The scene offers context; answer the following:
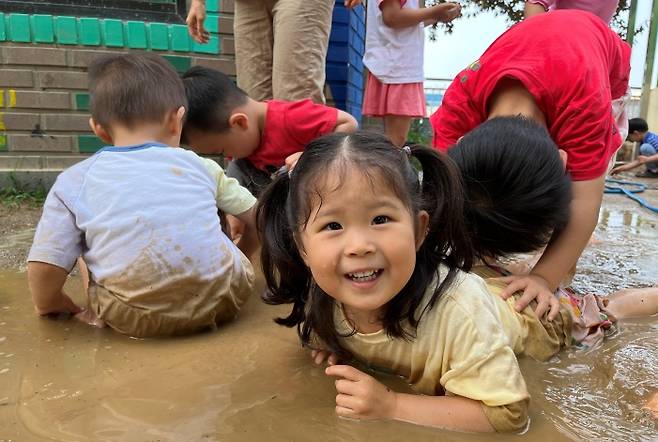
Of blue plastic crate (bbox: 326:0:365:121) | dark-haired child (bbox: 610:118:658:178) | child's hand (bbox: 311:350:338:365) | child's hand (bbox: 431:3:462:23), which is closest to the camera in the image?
child's hand (bbox: 311:350:338:365)

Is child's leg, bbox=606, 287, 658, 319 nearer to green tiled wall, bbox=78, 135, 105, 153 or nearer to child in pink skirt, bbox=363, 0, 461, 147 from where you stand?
child in pink skirt, bbox=363, 0, 461, 147

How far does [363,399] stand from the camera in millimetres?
1259

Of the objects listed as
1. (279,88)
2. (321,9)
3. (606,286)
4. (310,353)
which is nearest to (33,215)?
(279,88)

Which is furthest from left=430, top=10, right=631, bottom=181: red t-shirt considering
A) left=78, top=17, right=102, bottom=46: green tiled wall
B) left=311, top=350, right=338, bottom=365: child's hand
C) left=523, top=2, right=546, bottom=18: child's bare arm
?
left=78, top=17, right=102, bottom=46: green tiled wall

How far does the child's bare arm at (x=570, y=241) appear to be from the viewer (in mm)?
1839

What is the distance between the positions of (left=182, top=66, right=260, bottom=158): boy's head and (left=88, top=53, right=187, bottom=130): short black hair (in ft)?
2.07

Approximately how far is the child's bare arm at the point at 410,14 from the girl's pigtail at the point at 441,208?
2.54m

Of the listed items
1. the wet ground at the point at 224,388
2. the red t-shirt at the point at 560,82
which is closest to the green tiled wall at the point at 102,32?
the red t-shirt at the point at 560,82

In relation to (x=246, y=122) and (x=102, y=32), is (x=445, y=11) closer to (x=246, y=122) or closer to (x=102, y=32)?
(x=246, y=122)

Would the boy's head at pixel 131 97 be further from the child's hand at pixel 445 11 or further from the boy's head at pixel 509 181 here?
the child's hand at pixel 445 11

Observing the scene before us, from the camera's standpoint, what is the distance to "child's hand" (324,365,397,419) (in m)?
1.26

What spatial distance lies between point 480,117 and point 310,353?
3.83ft

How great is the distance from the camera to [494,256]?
6.08 ft

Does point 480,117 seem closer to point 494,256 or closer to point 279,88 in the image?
point 494,256
